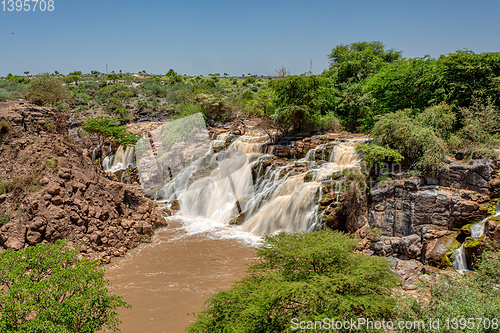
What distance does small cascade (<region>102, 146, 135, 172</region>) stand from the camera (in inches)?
1048

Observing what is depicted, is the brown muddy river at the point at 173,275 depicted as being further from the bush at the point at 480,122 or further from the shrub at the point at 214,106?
the shrub at the point at 214,106

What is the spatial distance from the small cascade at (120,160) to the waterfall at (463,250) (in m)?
23.7

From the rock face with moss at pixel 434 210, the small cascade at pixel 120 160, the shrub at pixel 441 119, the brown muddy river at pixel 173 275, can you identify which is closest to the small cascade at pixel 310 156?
the shrub at pixel 441 119

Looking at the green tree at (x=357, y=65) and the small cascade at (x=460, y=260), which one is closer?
the small cascade at (x=460, y=260)

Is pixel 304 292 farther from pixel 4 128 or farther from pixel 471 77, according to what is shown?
pixel 4 128

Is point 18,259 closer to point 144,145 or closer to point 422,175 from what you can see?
point 422,175

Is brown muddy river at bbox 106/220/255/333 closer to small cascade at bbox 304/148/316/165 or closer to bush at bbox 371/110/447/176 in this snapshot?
small cascade at bbox 304/148/316/165

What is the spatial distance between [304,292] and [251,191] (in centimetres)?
1333

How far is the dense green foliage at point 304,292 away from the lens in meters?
6.64

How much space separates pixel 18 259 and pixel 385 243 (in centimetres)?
1283

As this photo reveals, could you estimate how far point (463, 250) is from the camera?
1123 cm

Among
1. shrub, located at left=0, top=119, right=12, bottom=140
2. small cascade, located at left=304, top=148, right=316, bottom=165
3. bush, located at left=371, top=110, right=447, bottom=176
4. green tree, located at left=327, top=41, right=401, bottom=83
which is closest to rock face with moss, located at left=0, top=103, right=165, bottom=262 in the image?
shrub, located at left=0, top=119, right=12, bottom=140

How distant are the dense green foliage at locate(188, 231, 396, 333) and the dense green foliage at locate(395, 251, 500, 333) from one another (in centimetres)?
71

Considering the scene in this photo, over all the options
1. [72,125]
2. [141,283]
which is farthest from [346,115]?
[72,125]
